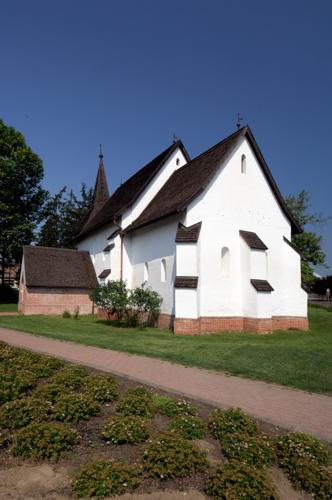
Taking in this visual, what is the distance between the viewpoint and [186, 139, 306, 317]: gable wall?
57.3 ft

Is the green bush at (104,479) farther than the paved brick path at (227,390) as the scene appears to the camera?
No

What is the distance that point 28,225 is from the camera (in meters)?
35.8

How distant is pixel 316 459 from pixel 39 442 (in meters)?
3.08

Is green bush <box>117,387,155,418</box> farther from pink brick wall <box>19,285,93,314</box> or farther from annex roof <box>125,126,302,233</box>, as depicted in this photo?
pink brick wall <box>19,285,93,314</box>

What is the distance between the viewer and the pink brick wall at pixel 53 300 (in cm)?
2550

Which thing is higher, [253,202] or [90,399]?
[253,202]

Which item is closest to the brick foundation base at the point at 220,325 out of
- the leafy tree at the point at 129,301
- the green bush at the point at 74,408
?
the leafy tree at the point at 129,301

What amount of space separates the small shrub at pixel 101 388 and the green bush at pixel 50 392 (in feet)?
1.24

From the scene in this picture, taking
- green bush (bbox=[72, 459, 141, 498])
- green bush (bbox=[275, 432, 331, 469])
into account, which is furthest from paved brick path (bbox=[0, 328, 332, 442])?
green bush (bbox=[72, 459, 141, 498])

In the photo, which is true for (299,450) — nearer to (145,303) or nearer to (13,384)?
(13,384)

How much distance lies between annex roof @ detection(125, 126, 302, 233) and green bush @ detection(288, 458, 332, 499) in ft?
45.5

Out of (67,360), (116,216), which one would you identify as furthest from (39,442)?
(116,216)

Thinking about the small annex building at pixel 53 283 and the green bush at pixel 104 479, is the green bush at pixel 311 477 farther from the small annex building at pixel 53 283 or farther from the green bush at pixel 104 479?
the small annex building at pixel 53 283

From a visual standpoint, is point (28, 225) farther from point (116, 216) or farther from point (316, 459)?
point (316, 459)
